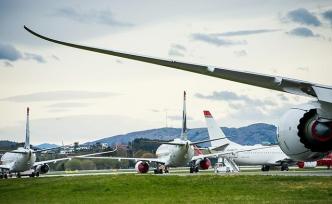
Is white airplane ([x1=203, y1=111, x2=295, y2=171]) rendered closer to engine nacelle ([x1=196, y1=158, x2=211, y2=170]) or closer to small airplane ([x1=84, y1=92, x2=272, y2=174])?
small airplane ([x1=84, y1=92, x2=272, y2=174])

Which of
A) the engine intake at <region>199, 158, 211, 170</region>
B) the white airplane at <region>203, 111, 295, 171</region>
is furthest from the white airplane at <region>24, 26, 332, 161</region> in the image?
the engine intake at <region>199, 158, 211, 170</region>

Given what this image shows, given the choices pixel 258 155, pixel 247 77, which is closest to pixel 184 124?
pixel 258 155

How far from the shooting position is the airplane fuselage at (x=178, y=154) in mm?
80125

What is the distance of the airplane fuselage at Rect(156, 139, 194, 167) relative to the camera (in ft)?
263

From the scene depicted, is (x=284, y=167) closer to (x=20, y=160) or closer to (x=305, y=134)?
(x=20, y=160)

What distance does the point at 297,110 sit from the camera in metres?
16.0

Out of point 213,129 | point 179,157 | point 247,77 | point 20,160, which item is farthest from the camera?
point 213,129

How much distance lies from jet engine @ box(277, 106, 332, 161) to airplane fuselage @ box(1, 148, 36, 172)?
67.3 meters

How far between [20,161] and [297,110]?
68.9 metres

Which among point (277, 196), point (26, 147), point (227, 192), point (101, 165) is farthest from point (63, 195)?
point (101, 165)

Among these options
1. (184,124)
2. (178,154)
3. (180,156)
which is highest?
(184,124)

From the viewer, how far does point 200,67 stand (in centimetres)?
1328

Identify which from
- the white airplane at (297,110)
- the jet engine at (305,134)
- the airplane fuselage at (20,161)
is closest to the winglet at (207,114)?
the airplane fuselage at (20,161)

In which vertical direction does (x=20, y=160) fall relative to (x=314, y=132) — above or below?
above
